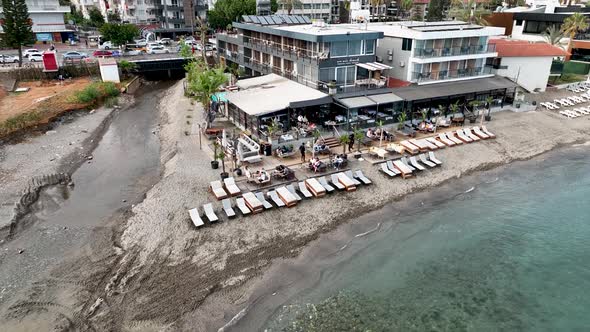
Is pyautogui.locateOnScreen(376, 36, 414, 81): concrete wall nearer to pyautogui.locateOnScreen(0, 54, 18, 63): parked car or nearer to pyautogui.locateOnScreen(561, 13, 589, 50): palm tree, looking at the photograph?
pyautogui.locateOnScreen(561, 13, 589, 50): palm tree

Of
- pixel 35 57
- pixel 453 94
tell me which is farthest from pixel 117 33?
pixel 453 94

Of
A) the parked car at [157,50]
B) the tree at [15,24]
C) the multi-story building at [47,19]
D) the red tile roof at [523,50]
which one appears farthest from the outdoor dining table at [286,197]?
the multi-story building at [47,19]

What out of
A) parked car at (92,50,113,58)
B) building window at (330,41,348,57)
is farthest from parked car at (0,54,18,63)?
building window at (330,41,348,57)

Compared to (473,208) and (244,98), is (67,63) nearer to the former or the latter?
(244,98)

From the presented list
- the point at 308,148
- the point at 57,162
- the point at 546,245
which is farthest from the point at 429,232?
the point at 57,162

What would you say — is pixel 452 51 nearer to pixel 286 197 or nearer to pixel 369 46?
→ pixel 369 46

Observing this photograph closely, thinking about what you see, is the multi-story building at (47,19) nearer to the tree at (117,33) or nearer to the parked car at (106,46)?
the parked car at (106,46)

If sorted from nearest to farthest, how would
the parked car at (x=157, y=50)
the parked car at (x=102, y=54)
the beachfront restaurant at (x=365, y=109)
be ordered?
the beachfront restaurant at (x=365, y=109), the parked car at (x=102, y=54), the parked car at (x=157, y=50)
